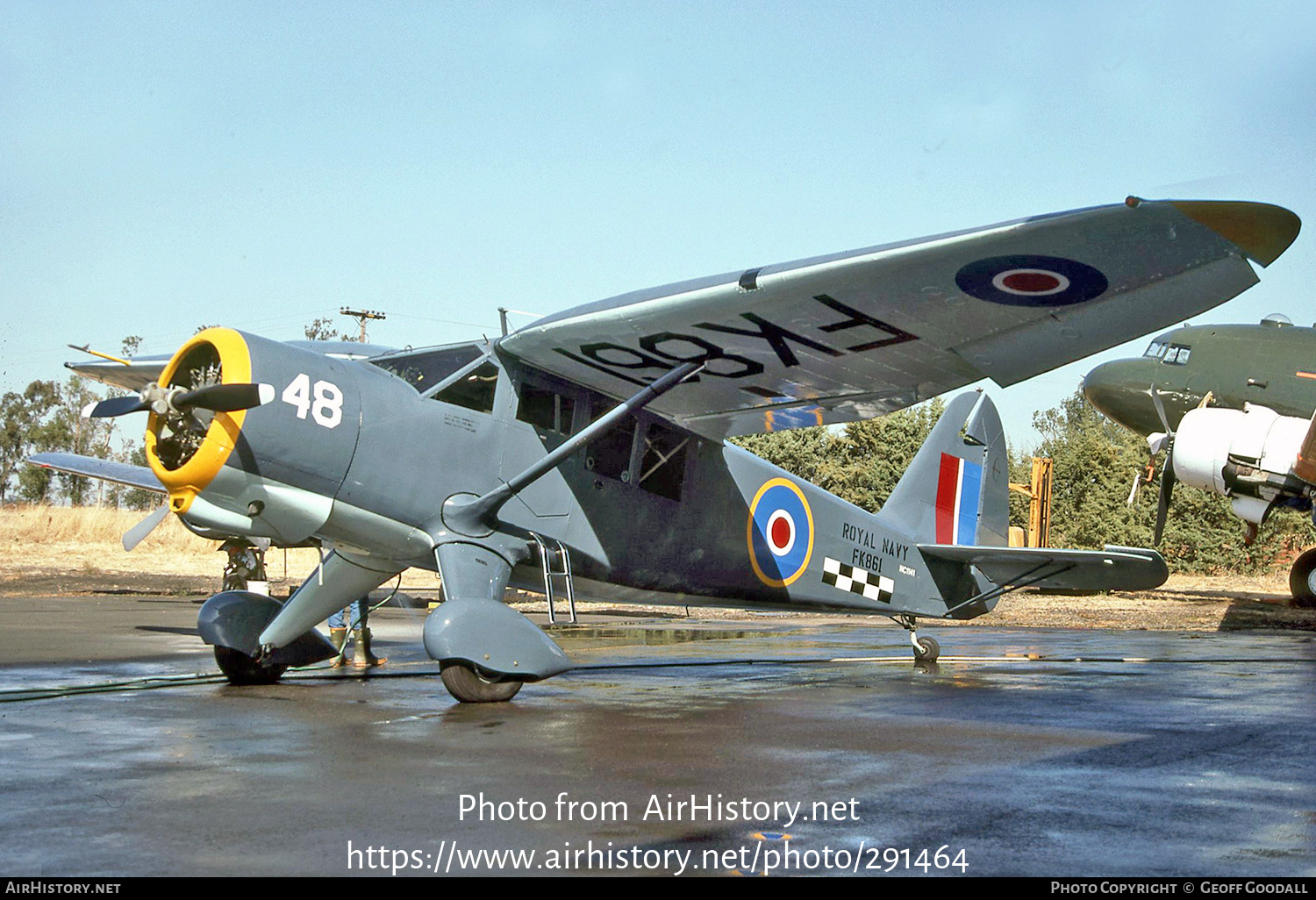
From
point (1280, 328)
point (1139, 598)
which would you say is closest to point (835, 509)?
point (1280, 328)

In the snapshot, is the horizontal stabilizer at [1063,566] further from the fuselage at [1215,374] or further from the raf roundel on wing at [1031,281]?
the fuselage at [1215,374]

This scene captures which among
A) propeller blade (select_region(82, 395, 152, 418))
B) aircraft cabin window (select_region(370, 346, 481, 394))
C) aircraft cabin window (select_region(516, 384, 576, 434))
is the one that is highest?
aircraft cabin window (select_region(370, 346, 481, 394))

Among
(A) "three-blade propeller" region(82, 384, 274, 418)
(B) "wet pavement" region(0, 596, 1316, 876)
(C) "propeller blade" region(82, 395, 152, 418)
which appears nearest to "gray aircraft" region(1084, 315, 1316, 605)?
(B) "wet pavement" region(0, 596, 1316, 876)

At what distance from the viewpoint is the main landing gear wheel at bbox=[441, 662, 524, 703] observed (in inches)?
314

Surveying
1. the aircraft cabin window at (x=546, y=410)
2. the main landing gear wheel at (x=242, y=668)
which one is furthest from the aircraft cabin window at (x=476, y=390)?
the main landing gear wheel at (x=242, y=668)

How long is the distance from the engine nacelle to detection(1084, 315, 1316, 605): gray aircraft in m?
0.01

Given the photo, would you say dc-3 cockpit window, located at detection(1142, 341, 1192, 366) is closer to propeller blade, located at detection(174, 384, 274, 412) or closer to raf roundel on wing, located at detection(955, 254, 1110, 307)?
raf roundel on wing, located at detection(955, 254, 1110, 307)

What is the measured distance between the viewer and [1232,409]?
2148 centimetres

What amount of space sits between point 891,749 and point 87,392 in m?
72.8

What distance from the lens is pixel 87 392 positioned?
6975cm

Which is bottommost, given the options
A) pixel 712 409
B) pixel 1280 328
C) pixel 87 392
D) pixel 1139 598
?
pixel 1139 598

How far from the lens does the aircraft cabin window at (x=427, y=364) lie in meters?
8.61

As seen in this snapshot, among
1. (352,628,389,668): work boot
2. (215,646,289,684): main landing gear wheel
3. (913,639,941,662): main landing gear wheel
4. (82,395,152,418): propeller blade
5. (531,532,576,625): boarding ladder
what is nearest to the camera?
(82,395,152,418): propeller blade
